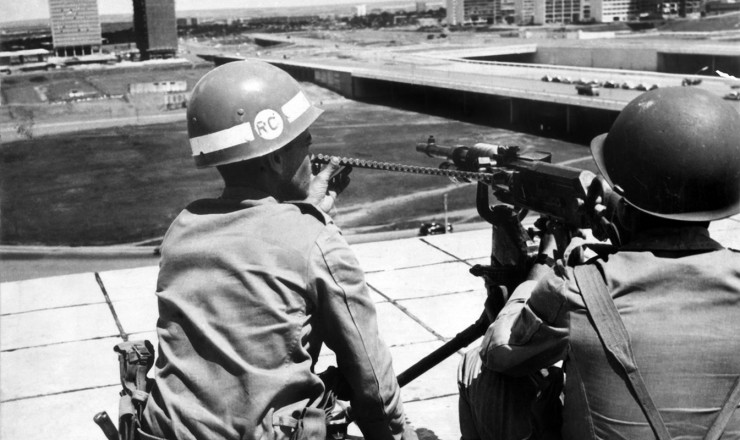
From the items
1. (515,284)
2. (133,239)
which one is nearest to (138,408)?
(515,284)

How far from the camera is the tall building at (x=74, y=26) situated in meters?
22.8

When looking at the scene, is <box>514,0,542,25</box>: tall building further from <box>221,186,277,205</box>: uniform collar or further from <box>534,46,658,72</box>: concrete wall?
<box>221,186,277,205</box>: uniform collar

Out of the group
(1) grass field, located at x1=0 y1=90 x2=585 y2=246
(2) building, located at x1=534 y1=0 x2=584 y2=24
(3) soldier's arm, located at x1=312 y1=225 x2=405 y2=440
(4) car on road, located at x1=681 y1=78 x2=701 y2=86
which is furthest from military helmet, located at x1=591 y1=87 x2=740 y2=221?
(2) building, located at x1=534 y1=0 x2=584 y2=24

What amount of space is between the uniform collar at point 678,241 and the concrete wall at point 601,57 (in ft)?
290

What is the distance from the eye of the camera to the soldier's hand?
324 cm

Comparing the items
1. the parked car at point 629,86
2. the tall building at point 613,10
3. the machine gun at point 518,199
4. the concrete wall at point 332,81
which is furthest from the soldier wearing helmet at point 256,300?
the tall building at point 613,10

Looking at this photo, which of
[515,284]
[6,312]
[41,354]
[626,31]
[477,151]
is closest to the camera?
[515,284]

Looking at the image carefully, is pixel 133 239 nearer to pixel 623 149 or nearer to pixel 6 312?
pixel 6 312

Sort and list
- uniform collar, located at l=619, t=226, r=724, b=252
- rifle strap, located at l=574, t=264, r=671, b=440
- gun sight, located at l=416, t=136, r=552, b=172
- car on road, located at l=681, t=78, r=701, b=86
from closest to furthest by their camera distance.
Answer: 1. rifle strap, located at l=574, t=264, r=671, b=440
2. uniform collar, located at l=619, t=226, r=724, b=252
3. gun sight, located at l=416, t=136, r=552, b=172
4. car on road, located at l=681, t=78, r=701, b=86

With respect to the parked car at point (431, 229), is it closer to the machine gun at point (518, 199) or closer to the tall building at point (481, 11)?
the machine gun at point (518, 199)

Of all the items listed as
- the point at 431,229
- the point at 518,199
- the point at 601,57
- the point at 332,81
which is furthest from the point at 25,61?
the point at 601,57

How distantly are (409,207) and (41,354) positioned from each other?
38.6m

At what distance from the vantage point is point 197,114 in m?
2.74

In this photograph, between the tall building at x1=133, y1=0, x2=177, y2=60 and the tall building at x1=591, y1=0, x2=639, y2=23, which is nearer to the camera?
the tall building at x1=133, y1=0, x2=177, y2=60
